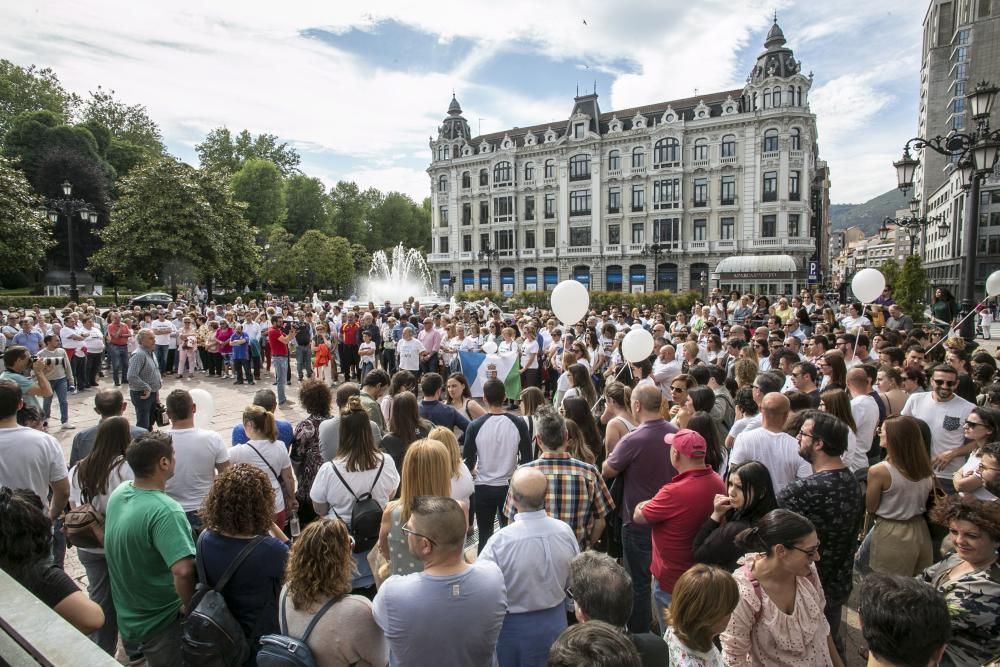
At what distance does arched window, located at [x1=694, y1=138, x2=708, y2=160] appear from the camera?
158 ft

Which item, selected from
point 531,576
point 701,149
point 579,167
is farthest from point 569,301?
point 579,167

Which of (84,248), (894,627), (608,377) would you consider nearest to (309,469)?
(894,627)

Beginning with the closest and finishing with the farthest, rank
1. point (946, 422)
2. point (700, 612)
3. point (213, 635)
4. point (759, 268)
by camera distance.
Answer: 1. point (700, 612)
2. point (213, 635)
3. point (946, 422)
4. point (759, 268)

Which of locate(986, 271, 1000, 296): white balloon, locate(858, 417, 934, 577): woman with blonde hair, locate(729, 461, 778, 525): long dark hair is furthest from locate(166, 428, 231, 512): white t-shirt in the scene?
locate(986, 271, 1000, 296): white balloon

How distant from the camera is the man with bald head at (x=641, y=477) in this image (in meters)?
4.07

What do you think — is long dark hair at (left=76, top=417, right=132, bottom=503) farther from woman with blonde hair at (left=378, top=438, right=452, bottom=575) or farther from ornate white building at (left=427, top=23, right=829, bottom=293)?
ornate white building at (left=427, top=23, right=829, bottom=293)

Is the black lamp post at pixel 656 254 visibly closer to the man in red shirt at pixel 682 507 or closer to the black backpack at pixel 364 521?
the man in red shirt at pixel 682 507

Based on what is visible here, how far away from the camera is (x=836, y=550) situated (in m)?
3.33

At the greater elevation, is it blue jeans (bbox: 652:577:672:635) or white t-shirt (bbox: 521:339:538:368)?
white t-shirt (bbox: 521:339:538:368)

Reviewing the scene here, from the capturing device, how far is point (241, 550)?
285 centimetres

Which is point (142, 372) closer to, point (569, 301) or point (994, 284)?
point (569, 301)

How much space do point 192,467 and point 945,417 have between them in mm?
6713

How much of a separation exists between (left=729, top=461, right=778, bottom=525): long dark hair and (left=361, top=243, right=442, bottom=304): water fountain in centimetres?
4304

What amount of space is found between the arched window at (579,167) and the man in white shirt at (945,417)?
51668mm
